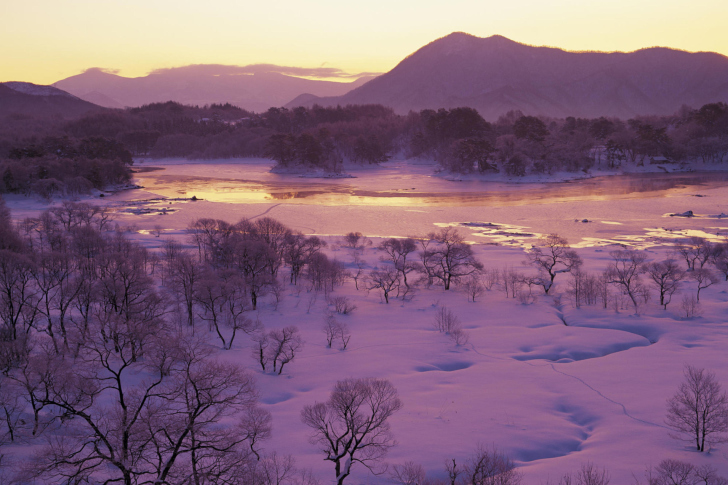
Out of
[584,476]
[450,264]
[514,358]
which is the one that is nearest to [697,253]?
[450,264]

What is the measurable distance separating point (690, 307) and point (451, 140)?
8368 centimetres

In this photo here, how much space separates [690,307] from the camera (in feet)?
76.8

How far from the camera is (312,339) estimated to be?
2189 centimetres

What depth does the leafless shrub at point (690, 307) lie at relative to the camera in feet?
75.0

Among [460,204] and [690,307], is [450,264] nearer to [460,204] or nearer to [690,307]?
[690,307]

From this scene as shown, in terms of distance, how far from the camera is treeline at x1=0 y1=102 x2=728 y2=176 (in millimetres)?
83312

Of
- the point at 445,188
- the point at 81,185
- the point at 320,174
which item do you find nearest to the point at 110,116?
the point at 320,174

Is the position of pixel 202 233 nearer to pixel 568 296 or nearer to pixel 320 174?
pixel 568 296

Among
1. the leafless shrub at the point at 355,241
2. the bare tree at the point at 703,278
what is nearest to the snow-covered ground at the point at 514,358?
the bare tree at the point at 703,278

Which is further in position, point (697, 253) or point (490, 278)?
point (490, 278)

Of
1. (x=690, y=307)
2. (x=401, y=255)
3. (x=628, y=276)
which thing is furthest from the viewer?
(x=401, y=255)

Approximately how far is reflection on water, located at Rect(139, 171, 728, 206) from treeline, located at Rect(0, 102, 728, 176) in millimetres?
8186

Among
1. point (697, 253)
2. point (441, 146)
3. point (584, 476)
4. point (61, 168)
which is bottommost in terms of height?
point (584, 476)

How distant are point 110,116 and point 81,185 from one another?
399 feet
